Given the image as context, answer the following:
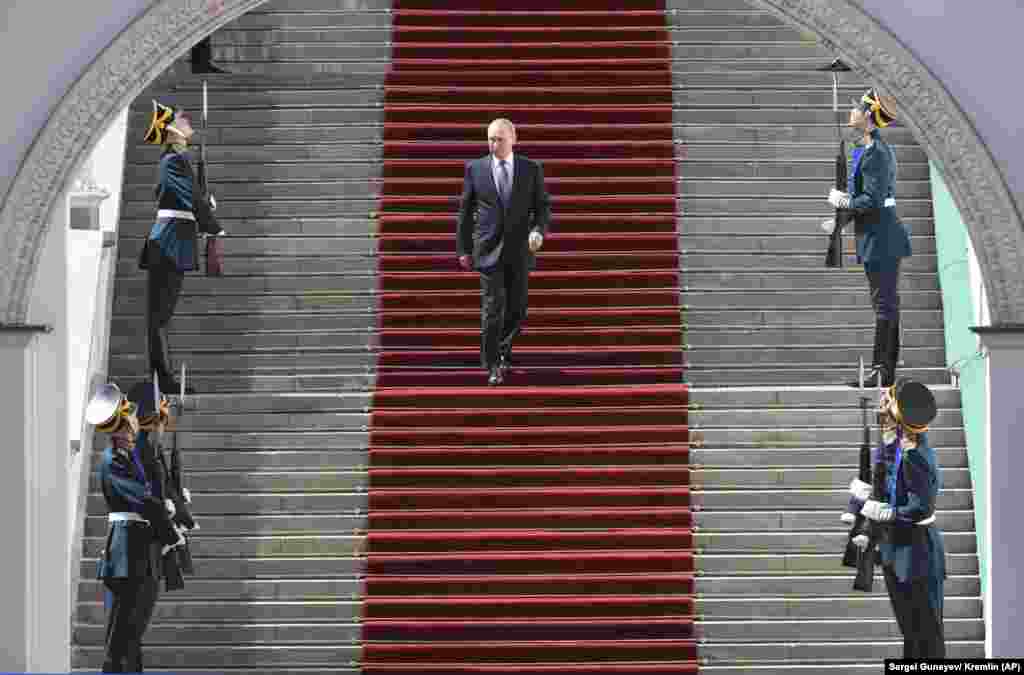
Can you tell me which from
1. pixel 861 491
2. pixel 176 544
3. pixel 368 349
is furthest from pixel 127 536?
pixel 861 491

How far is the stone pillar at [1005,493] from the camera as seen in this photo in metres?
11.2

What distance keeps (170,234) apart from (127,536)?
2.54 metres

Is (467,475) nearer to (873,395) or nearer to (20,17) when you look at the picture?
(873,395)

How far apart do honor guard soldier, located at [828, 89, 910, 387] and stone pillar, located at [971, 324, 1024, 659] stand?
322 cm

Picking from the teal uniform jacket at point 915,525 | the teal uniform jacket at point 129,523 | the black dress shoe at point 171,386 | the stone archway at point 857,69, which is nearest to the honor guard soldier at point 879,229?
the teal uniform jacket at point 915,525

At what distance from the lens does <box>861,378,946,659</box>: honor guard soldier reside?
12.4 m

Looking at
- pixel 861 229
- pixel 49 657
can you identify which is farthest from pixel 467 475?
pixel 49 657

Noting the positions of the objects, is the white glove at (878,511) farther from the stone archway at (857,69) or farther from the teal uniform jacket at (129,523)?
the teal uniform jacket at (129,523)

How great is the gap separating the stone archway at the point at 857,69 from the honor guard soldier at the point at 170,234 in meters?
3.30

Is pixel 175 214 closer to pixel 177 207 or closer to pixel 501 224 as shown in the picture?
pixel 177 207

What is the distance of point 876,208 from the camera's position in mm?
14523

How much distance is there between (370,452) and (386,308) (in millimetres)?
1448

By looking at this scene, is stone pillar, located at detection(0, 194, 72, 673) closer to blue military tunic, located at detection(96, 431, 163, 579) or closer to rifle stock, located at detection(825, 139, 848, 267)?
blue military tunic, located at detection(96, 431, 163, 579)

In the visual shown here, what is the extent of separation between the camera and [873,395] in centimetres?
1498
